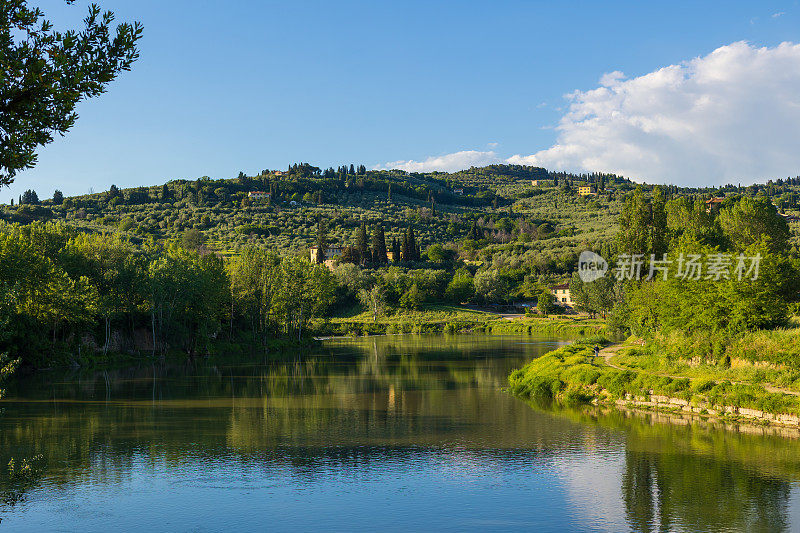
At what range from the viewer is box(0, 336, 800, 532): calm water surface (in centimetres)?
2177

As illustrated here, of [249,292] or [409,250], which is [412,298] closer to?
[409,250]

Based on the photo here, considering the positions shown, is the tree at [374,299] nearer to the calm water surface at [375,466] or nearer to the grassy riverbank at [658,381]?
the grassy riverbank at [658,381]

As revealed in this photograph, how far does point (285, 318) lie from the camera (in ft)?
331

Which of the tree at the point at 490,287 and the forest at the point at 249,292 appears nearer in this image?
the forest at the point at 249,292

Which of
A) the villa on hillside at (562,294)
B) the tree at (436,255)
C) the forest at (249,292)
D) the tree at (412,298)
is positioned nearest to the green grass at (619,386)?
the forest at (249,292)

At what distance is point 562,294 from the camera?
141 meters

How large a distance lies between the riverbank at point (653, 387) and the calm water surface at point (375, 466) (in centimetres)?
261

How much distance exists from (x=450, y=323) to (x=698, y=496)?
326 feet

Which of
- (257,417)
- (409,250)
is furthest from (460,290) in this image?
(257,417)

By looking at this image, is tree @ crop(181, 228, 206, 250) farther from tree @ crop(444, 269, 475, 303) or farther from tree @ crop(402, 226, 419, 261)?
tree @ crop(444, 269, 475, 303)

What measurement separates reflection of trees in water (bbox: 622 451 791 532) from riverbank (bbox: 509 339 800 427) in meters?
8.50

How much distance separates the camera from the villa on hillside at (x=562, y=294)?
139 m

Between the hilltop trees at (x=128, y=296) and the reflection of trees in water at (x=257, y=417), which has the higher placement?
the hilltop trees at (x=128, y=296)

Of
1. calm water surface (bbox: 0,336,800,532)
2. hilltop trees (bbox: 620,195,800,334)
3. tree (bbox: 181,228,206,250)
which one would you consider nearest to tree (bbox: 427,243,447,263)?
tree (bbox: 181,228,206,250)
